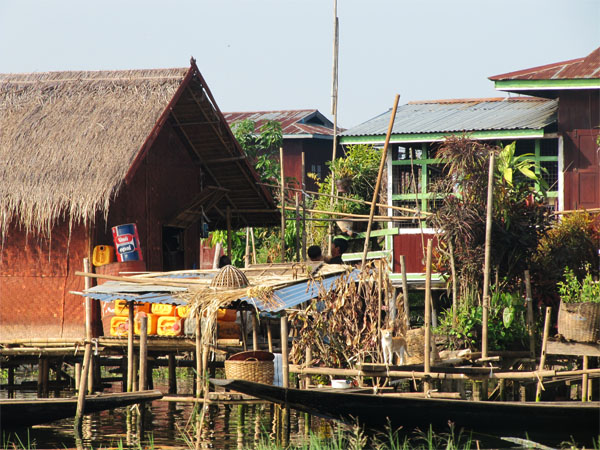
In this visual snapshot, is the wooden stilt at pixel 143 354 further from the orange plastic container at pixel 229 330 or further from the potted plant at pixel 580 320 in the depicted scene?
the potted plant at pixel 580 320

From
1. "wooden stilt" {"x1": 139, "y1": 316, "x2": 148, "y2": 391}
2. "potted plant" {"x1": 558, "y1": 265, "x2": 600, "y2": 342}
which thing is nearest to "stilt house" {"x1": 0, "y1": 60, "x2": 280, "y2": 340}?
"wooden stilt" {"x1": 139, "y1": 316, "x2": 148, "y2": 391}

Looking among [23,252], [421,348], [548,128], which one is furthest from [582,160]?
[23,252]

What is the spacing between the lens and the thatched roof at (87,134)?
13734 millimetres

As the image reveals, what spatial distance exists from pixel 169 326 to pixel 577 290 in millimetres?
5671

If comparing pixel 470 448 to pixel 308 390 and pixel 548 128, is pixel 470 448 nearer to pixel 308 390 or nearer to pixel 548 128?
pixel 308 390

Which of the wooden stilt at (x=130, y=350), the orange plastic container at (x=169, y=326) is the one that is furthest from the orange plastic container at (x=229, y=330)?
the wooden stilt at (x=130, y=350)

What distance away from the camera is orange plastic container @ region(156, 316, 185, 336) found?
43.2 feet

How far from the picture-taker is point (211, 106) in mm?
15508

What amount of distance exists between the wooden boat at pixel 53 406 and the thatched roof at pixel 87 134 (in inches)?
121

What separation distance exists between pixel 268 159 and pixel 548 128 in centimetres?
921

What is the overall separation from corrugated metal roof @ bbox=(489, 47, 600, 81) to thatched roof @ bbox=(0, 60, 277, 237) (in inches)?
193

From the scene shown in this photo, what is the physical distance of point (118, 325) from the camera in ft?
45.2

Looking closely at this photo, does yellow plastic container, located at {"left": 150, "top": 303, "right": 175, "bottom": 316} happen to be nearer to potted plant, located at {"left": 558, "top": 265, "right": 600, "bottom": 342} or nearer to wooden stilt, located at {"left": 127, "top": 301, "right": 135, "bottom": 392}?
wooden stilt, located at {"left": 127, "top": 301, "right": 135, "bottom": 392}

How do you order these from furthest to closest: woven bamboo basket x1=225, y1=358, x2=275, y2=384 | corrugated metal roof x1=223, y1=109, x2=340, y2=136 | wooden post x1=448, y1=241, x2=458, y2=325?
corrugated metal roof x1=223, y1=109, x2=340, y2=136, wooden post x1=448, y1=241, x2=458, y2=325, woven bamboo basket x1=225, y1=358, x2=275, y2=384
